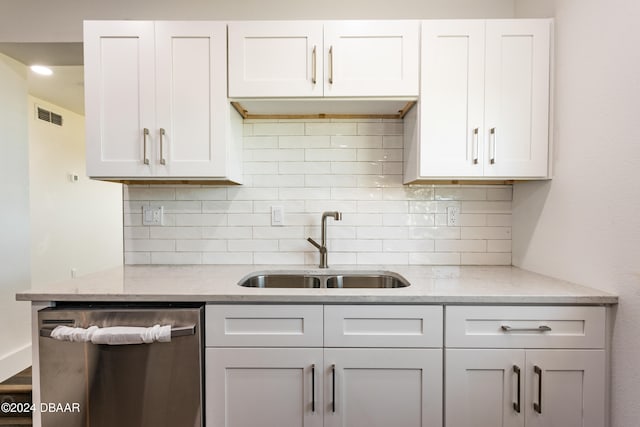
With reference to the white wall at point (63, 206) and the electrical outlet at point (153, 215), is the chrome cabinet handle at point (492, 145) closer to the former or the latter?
the electrical outlet at point (153, 215)

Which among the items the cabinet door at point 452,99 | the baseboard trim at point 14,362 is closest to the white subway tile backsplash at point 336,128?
the cabinet door at point 452,99

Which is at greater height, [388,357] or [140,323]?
[140,323]

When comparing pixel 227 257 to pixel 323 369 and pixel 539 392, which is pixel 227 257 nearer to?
pixel 323 369

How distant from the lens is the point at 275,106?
1.71 m

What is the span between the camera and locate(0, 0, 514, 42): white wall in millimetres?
1852

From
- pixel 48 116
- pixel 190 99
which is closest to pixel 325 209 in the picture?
pixel 190 99

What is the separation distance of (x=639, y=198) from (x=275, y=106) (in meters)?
1.61

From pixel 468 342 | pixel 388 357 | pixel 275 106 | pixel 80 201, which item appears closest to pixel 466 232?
pixel 468 342

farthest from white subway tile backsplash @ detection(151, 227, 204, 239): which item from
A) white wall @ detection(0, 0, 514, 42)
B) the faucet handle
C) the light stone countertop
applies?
white wall @ detection(0, 0, 514, 42)

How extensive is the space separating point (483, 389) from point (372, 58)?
1.55 m

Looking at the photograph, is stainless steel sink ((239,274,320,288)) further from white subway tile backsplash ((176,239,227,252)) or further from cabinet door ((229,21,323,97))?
cabinet door ((229,21,323,97))

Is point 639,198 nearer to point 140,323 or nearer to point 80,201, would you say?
point 140,323

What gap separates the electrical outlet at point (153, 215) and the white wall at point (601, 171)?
7.19ft

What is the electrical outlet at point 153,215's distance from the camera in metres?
1.93
